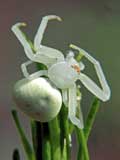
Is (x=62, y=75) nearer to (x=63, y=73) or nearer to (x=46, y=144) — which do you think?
(x=63, y=73)

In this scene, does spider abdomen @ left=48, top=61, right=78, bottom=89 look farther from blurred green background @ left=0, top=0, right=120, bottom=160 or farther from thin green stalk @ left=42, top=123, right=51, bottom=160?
blurred green background @ left=0, top=0, right=120, bottom=160

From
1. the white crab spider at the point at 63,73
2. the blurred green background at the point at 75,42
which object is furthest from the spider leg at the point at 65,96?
the blurred green background at the point at 75,42

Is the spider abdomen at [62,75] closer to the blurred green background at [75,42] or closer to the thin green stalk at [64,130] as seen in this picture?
the thin green stalk at [64,130]

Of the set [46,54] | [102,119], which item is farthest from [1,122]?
[46,54]

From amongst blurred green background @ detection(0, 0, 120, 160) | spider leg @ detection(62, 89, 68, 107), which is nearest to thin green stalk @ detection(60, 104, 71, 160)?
spider leg @ detection(62, 89, 68, 107)

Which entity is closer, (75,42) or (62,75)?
(62,75)

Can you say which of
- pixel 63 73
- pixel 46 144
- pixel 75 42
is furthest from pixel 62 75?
pixel 75 42

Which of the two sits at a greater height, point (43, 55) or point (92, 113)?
point (43, 55)
